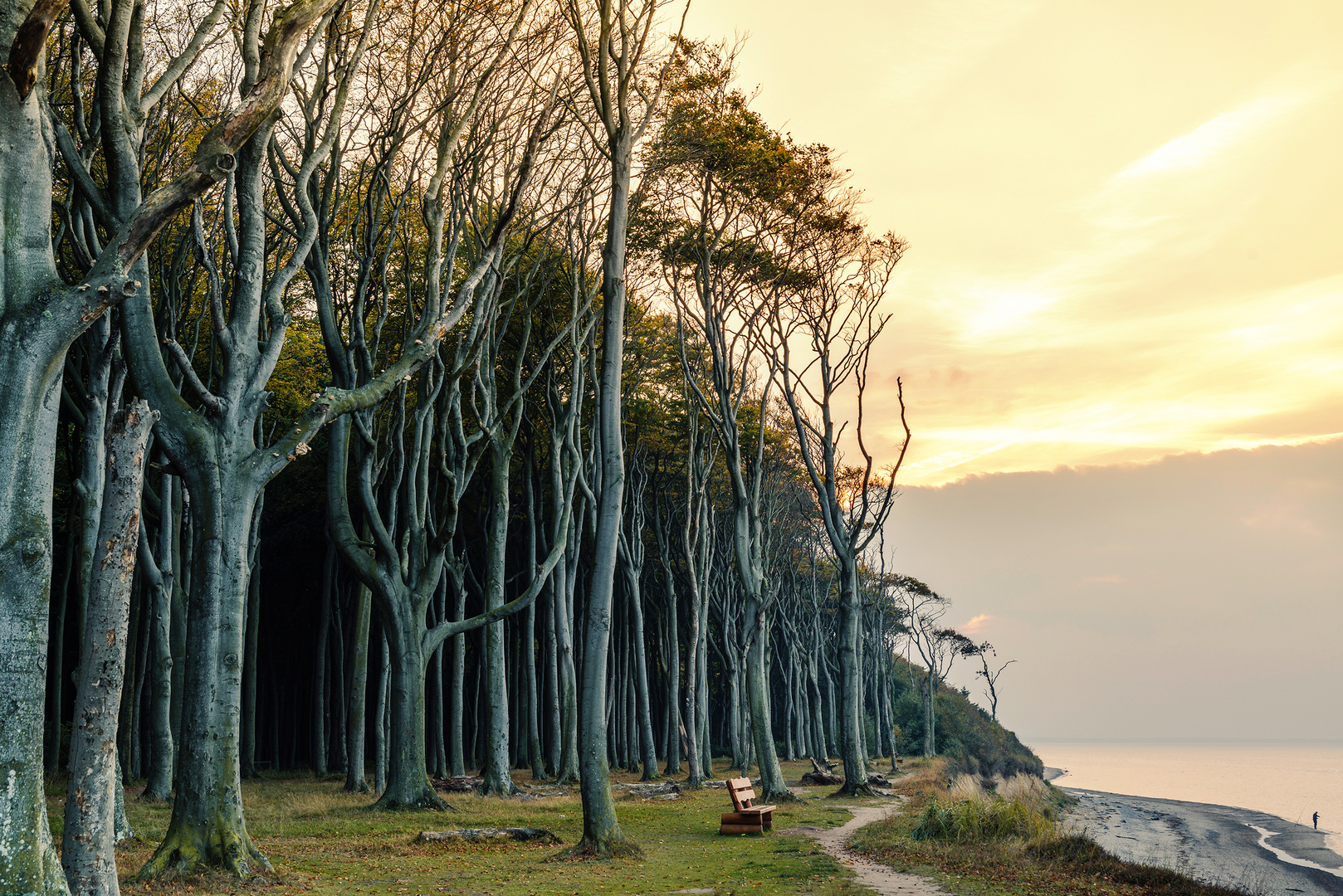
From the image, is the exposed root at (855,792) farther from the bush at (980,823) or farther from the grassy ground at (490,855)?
the bush at (980,823)

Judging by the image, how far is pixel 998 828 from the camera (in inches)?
534

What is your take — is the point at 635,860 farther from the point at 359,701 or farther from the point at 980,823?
the point at 359,701

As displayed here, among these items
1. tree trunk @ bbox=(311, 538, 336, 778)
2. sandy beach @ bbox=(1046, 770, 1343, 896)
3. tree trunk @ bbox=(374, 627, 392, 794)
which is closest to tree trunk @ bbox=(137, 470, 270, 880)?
tree trunk @ bbox=(374, 627, 392, 794)

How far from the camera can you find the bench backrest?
47.5 ft

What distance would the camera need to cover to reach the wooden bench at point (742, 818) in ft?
46.9

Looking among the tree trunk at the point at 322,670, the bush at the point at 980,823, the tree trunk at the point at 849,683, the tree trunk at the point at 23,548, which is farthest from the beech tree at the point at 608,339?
the tree trunk at the point at 322,670

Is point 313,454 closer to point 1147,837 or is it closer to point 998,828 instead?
point 998,828

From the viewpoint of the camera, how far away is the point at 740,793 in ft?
48.1

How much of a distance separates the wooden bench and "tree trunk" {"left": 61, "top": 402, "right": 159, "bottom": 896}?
945 cm

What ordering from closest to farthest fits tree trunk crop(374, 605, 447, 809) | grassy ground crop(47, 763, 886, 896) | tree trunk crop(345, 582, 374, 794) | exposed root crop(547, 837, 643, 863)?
1. grassy ground crop(47, 763, 886, 896)
2. exposed root crop(547, 837, 643, 863)
3. tree trunk crop(374, 605, 447, 809)
4. tree trunk crop(345, 582, 374, 794)

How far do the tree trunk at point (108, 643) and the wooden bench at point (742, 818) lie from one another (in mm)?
9453

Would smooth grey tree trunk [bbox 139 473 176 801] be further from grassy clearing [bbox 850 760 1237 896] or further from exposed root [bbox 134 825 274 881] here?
grassy clearing [bbox 850 760 1237 896]

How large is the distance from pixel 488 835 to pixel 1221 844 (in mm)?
26473

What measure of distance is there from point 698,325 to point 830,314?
10.7 feet
